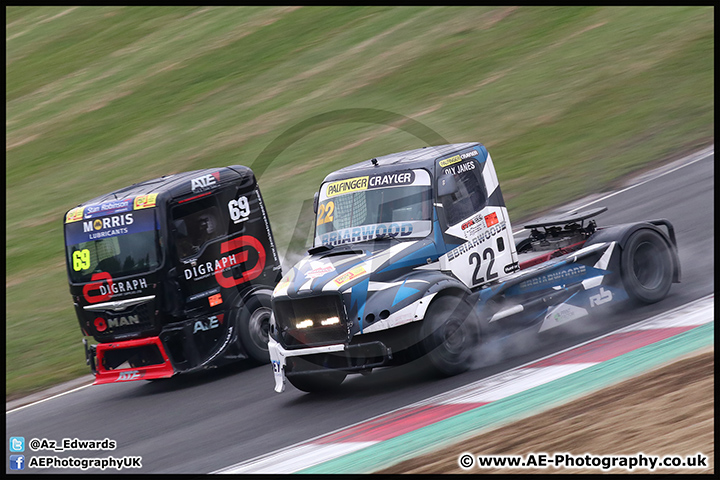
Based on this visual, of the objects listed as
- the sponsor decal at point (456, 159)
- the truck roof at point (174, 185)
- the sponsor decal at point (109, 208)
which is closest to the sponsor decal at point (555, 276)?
the sponsor decal at point (456, 159)

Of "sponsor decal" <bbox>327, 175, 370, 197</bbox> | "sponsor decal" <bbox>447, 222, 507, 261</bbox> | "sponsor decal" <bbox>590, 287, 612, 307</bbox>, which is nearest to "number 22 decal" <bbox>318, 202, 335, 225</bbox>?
"sponsor decal" <bbox>327, 175, 370, 197</bbox>

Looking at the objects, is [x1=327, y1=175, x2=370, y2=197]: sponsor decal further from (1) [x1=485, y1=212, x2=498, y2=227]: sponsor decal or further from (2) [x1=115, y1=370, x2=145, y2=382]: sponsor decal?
(2) [x1=115, y1=370, x2=145, y2=382]: sponsor decal

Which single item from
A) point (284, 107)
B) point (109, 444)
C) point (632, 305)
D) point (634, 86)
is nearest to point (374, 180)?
point (632, 305)

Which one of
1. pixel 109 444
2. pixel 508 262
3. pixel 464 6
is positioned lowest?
pixel 109 444

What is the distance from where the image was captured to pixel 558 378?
301 inches

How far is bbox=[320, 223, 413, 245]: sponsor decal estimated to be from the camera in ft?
29.0

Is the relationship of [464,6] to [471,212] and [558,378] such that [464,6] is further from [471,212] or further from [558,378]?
[558,378]

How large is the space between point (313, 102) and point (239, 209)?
10.7 meters

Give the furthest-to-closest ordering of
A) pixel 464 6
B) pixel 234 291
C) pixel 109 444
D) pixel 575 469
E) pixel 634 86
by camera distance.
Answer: pixel 464 6 → pixel 634 86 → pixel 234 291 → pixel 109 444 → pixel 575 469

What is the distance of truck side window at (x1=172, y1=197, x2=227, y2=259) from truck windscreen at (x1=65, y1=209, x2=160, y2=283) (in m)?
0.31

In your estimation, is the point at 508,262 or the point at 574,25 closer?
the point at 508,262

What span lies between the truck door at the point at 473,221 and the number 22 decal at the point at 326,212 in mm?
1277

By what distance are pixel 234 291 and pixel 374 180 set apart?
9.79 feet

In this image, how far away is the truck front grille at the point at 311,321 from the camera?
8.30 m
